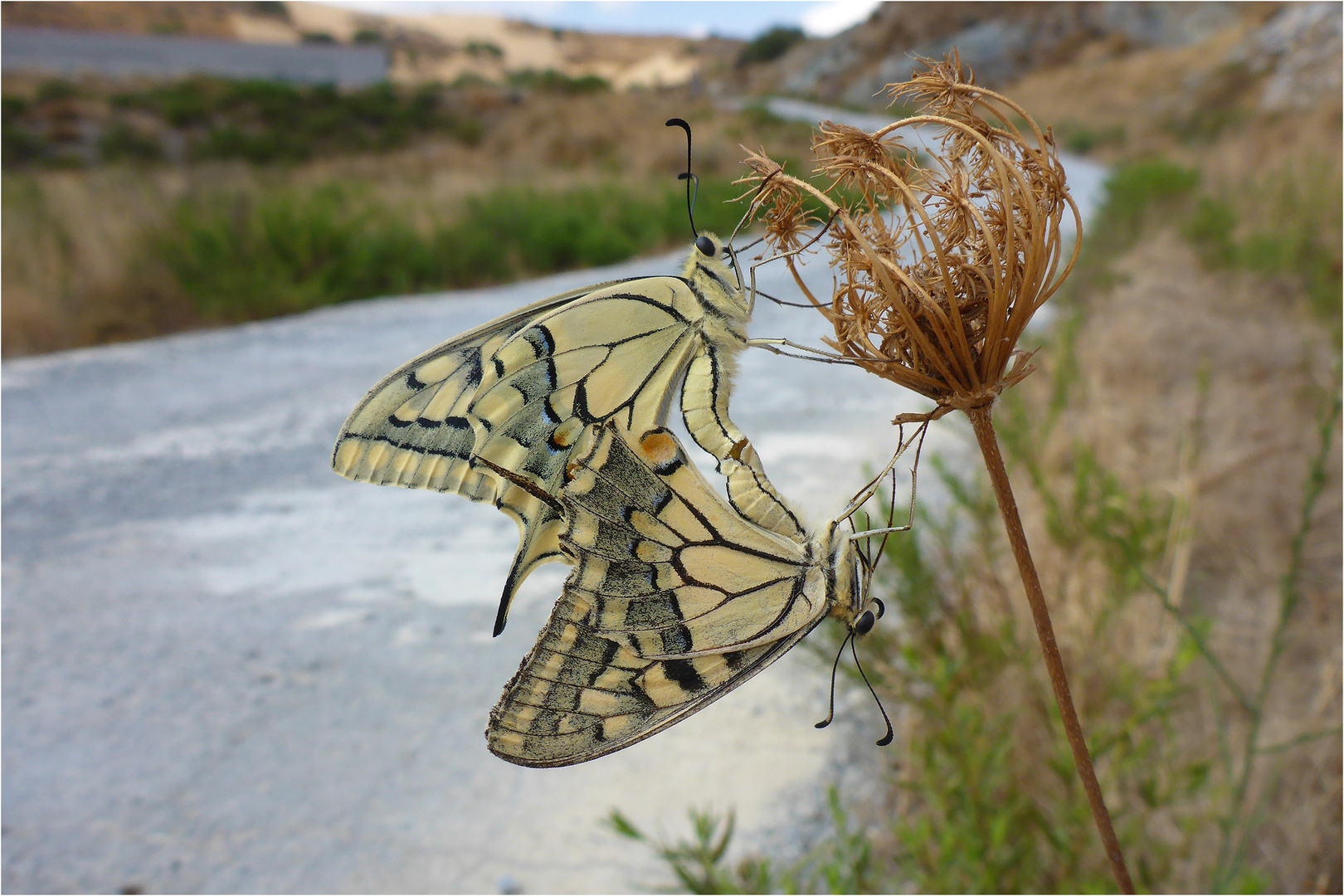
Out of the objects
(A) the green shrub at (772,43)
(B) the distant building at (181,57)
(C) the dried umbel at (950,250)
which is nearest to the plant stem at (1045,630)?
(C) the dried umbel at (950,250)

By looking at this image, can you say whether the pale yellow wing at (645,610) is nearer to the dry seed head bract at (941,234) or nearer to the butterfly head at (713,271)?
the dry seed head bract at (941,234)

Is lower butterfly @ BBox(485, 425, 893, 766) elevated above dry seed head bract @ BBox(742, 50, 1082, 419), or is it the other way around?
dry seed head bract @ BBox(742, 50, 1082, 419)

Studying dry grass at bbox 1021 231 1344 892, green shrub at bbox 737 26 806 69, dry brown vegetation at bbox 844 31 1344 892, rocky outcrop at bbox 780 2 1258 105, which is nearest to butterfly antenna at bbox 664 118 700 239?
dry brown vegetation at bbox 844 31 1344 892

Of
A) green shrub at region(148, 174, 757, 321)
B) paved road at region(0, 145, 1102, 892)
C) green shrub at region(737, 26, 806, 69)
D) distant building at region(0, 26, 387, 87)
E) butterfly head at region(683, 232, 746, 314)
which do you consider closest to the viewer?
butterfly head at region(683, 232, 746, 314)

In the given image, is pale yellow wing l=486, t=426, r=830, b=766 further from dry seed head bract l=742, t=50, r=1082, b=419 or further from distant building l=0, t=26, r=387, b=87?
distant building l=0, t=26, r=387, b=87

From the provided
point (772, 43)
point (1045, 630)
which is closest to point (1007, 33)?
point (772, 43)

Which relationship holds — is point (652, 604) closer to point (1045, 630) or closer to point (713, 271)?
point (1045, 630)
